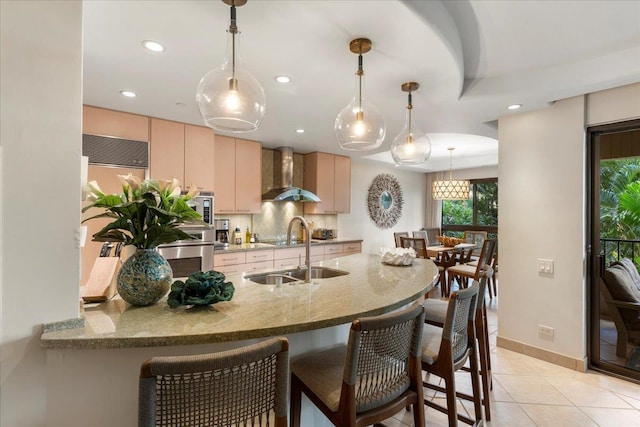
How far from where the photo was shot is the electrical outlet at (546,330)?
10.1 feet

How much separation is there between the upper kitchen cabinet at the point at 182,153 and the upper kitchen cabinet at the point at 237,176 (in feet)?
1.04

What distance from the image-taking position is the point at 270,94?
9.36ft

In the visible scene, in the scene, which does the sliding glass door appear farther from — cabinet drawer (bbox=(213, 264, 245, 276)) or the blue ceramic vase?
cabinet drawer (bbox=(213, 264, 245, 276))

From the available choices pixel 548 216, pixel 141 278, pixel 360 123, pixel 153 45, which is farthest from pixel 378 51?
pixel 548 216

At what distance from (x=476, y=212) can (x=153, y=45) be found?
730cm

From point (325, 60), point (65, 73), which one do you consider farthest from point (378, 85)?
point (65, 73)

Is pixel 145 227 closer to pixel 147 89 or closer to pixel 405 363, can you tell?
pixel 405 363

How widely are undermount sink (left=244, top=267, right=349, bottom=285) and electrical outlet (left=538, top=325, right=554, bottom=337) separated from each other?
2.25 meters

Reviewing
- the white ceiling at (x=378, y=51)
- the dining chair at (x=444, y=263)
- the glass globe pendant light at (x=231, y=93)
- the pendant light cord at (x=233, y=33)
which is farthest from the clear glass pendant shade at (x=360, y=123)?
the dining chair at (x=444, y=263)

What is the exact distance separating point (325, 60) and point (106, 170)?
2453 millimetres

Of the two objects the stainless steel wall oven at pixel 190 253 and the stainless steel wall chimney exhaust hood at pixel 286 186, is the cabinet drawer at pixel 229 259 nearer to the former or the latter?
the stainless steel wall oven at pixel 190 253

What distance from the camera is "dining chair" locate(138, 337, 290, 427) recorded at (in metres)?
0.87

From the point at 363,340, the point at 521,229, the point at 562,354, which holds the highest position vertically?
the point at 521,229

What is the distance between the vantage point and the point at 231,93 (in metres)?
1.62
